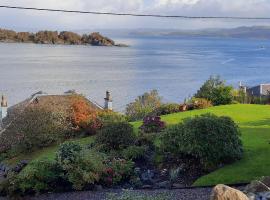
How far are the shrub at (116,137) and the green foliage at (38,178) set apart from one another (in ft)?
10.1

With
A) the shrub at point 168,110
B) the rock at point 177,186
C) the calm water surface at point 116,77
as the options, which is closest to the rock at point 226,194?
the rock at point 177,186

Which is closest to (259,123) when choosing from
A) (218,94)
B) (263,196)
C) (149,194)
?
(218,94)

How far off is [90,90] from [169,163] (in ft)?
186

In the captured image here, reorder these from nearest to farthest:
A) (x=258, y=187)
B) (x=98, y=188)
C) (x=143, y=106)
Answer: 1. (x=258, y=187)
2. (x=98, y=188)
3. (x=143, y=106)

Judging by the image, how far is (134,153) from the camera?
17.2 metres

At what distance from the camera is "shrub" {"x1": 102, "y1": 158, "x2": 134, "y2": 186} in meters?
15.5

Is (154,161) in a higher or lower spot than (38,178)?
higher

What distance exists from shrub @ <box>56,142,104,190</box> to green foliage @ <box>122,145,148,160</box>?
1.39 metres

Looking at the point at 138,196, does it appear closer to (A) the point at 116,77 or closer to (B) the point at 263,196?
(B) the point at 263,196

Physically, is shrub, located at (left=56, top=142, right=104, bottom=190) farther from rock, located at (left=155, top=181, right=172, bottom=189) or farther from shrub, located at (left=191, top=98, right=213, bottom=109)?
shrub, located at (left=191, top=98, right=213, bottom=109)

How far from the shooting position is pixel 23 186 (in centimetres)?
1520

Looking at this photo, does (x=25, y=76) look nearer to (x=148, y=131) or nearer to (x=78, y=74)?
(x=78, y=74)

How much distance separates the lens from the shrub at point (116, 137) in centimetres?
1833

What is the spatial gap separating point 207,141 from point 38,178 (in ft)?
16.1
